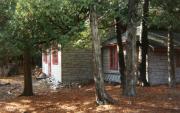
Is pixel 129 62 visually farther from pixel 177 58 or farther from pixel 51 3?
pixel 177 58

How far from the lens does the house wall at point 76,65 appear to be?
27594 mm

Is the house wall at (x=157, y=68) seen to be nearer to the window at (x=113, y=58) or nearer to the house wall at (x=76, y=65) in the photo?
the window at (x=113, y=58)

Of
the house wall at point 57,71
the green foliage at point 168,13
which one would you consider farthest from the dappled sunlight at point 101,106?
the house wall at point 57,71

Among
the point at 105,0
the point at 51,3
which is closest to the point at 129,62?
the point at 105,0

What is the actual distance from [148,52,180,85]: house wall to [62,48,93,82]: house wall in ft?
21.2

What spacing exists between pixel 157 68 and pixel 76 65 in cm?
704

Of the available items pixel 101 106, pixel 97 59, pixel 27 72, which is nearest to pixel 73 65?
pixel 27 72

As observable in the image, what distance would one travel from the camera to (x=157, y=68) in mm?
23312

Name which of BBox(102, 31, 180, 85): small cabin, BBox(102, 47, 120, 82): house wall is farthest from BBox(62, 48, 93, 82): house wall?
BBox(102, 31, 180, 85): small cabin

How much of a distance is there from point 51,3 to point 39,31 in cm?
208

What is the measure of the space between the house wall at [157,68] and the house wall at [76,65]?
6466 millimetres

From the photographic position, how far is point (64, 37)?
15.6m

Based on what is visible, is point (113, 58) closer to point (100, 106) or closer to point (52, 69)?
point (52, 69)

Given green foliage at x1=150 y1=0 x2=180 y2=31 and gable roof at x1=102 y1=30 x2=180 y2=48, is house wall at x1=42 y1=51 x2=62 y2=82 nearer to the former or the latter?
gable roof at x1=102 y1=30 x2=180 y2=48
